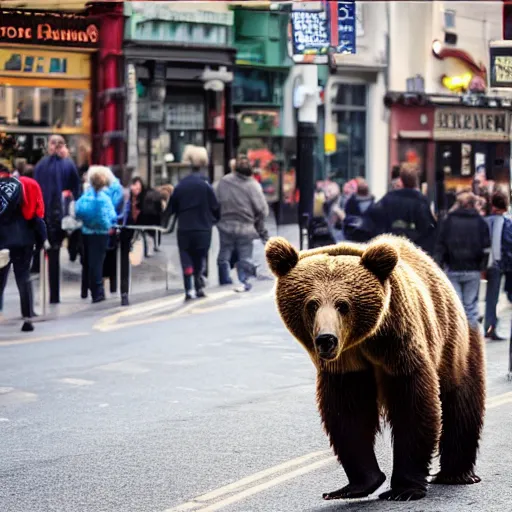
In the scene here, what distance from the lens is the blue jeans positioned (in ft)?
47.2

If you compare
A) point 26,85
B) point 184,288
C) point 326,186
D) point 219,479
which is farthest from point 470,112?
point 219,479

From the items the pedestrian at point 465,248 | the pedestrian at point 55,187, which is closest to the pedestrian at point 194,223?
the pedestrian at point 55,187

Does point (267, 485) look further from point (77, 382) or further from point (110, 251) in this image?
point (110, 251)

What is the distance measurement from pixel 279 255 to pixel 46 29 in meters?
18.9

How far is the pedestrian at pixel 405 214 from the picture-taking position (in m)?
15.7

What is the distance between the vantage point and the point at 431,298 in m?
7.39

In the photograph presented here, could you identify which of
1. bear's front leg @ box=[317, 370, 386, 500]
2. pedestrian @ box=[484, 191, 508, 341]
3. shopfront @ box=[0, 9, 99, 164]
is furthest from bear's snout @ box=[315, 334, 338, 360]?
shopfront @ box=[0, 9, 99, 164]

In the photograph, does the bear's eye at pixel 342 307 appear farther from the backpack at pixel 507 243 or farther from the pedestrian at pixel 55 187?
the pedestrian at pixel 55 187

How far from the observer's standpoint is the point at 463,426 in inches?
299

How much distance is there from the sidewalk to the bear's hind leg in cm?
955

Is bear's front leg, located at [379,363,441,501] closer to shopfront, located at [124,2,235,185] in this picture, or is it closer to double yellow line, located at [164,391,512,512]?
double yellow line, located at [164,391,512,512]

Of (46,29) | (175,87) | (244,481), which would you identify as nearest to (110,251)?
(46,29)

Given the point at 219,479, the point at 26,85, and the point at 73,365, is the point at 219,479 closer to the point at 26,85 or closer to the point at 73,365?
the point at 73,365

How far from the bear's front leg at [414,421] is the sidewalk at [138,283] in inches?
398
